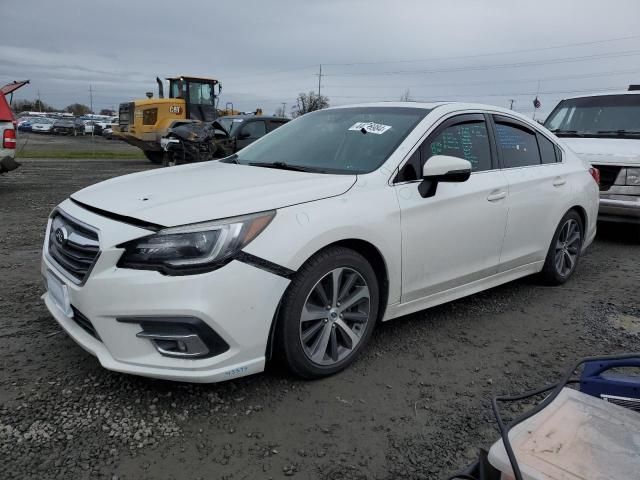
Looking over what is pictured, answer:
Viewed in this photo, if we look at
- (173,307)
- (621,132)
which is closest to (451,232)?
(173,307)

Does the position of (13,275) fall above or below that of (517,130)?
below

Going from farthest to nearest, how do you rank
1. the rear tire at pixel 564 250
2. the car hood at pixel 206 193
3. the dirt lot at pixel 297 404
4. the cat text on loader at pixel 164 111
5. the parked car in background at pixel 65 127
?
1. the parked car in background at pixel 65 127
2. the cat text on loader at pixel 164 111
3. the rear tire at pixel 564 250
4. the car hood at pixel 206 193
5. the dirt lot at pixel 297 404

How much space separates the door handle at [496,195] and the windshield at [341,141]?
77 cm

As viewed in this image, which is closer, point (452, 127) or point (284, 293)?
point (284, 293)

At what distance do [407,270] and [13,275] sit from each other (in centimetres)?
345

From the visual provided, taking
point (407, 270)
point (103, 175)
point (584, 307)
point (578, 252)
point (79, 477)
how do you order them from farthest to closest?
point (103, 175)
point (578, 252)
point (584, 307)
point (407, 270)
point (79, 477)

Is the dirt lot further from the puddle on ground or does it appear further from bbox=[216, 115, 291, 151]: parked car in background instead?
bbox=[216, 115, 291, 151]: parked car in background

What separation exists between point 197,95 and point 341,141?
17.4 metres

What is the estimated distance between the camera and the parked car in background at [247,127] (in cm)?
1300

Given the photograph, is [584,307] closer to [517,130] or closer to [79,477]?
[517,130]

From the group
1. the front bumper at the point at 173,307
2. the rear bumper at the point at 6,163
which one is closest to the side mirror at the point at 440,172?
the front bumper at the point at 173,307

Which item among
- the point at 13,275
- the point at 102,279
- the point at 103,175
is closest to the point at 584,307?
the point at 102,279

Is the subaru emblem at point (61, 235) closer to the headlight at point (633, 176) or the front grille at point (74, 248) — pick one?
the front grille at point (74, 248)

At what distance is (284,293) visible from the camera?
2.64 m
